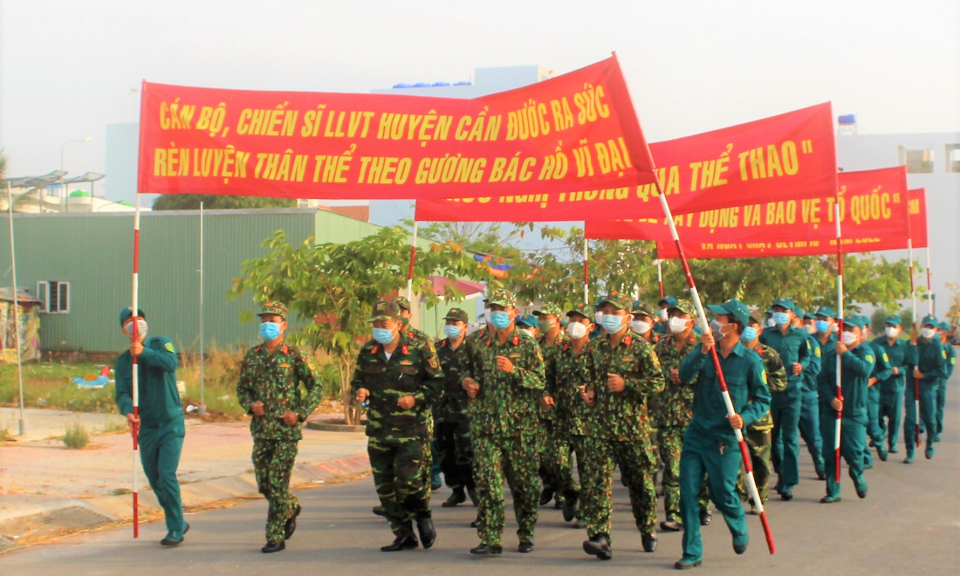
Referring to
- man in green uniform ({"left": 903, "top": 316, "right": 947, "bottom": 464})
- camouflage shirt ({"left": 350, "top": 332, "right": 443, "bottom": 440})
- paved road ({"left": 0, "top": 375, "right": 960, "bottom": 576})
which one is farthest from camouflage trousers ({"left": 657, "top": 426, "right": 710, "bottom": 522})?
man in green uniform ({"left": 903, "top": 316, "right": 947, "bottom": 464})

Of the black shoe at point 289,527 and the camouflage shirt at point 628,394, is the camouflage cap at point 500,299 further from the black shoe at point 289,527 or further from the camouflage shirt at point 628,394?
the black shoe at point 289,527

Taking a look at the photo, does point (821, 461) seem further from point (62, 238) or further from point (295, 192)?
point (62, 238)

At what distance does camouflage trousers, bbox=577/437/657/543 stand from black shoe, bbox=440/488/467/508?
2753 millimetres

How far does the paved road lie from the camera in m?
7.03

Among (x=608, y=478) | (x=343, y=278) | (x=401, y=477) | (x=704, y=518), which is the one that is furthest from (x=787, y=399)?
(x=343, y=278)

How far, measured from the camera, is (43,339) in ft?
97.1

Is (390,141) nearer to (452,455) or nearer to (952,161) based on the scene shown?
(452,455)

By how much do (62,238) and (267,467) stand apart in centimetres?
2463

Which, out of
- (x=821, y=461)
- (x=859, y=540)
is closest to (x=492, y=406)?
(x=859, y=540)

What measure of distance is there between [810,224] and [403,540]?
7.99m

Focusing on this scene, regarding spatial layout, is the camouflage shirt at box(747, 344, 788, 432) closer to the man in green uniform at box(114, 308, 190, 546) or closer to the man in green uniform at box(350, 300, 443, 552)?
the man in green uniform at box(350, 300, 443, 552)

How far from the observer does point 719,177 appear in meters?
10.1

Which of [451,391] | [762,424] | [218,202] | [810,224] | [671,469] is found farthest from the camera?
[218,202]

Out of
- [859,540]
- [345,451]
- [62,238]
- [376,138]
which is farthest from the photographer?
[62,238]
